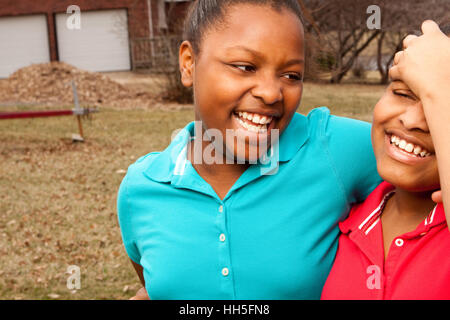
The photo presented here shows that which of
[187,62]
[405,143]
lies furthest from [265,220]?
[187,62]

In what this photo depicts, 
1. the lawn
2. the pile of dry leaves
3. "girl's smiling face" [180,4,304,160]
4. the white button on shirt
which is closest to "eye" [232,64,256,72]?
"girl's smiling face" [180,4,304,160]

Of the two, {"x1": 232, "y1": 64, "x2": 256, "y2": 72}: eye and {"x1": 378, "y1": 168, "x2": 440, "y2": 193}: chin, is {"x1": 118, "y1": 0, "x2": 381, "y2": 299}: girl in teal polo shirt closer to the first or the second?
{"x1": 232, "y1": 64, "x2": 256, "y2": 72}: eye

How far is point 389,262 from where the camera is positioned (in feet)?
4.31

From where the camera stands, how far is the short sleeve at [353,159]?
157 centimetres

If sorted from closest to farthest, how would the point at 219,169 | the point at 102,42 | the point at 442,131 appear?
the point at 442,131 < the point at 219,169 < the point at 102,42

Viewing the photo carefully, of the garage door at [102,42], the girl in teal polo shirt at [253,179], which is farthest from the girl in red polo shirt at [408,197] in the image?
the garage door at [102,42]

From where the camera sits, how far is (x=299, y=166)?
1.58m

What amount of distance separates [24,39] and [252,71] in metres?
23.5

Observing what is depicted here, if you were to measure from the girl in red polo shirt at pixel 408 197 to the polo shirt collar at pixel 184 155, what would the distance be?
296 mm

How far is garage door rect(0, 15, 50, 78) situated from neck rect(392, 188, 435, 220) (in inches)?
906

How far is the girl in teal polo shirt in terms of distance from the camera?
146 cm

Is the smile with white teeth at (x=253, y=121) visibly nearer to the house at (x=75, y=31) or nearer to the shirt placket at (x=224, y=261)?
the shirt placket at (x=224, y=261)

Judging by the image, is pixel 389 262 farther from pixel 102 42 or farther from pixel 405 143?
pixel 102 42
